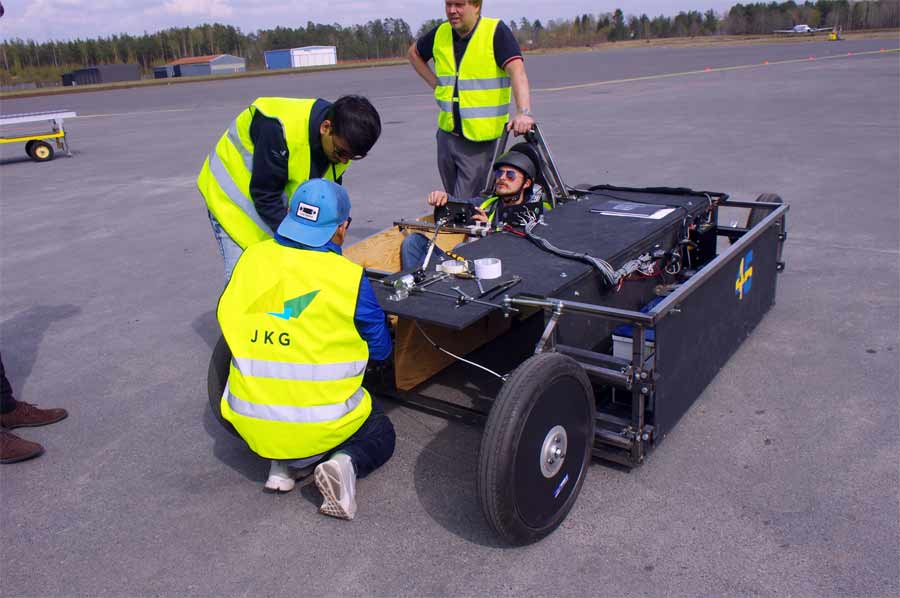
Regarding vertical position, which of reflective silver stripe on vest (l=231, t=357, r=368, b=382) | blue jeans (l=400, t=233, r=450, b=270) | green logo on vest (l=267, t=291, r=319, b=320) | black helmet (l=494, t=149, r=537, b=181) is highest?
black helmet (l=494, t=149, r=537, b=181)

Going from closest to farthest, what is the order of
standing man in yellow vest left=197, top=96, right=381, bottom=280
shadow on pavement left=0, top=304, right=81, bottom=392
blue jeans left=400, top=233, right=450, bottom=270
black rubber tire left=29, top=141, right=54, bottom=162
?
standing man in yellow vest left=197, top=96, right=381, bottom=280, blue jeans left=400, top=233, right=450, bottom=270, shadow on pavement left=0, top=304, right=81, bottom=392, black rubber tire left=29, top=141, right=54, bottom=162

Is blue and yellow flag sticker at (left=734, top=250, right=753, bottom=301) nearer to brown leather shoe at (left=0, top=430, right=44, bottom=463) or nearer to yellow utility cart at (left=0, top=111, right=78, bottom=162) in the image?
brown leather shoe at (left=0, top=430, right=44, bottom=463)

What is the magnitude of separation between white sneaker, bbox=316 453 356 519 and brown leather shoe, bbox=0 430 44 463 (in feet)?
5.66

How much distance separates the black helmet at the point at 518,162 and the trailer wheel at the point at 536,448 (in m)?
2.28

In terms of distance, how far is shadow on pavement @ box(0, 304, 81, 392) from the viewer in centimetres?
486

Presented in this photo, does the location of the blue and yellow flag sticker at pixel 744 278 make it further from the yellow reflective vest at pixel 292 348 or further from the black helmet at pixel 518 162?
the yellow reflective vest at pixel 292 348

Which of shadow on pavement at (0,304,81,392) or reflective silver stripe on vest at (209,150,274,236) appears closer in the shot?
reflective silver stripe on vest at (209,150,274,236)

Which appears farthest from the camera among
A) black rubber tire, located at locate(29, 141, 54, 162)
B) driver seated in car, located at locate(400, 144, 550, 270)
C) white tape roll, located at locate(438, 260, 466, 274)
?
black rubber tire, located at locate(29, 141, 54, 162)

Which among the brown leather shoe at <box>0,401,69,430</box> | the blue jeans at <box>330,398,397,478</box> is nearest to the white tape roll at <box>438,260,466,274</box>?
the blue jeans at <box>330,398,397,478</box>

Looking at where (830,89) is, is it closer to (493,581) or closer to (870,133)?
(870,133)

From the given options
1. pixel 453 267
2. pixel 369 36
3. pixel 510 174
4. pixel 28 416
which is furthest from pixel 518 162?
pixel 369 36

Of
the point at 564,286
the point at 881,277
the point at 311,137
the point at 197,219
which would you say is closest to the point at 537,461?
the point at 564,286

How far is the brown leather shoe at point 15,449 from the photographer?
145 inches

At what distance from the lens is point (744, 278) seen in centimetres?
427
